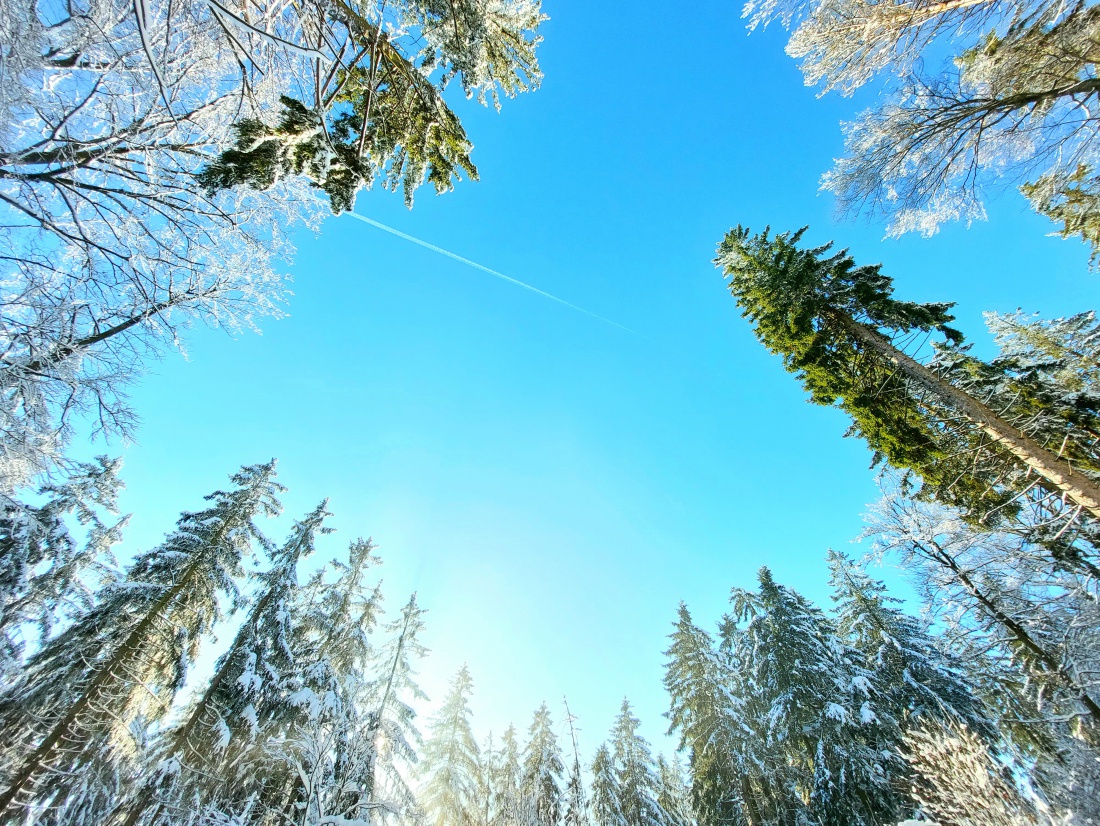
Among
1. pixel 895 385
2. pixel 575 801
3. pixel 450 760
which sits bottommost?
pixel 575 801

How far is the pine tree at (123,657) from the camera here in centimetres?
884

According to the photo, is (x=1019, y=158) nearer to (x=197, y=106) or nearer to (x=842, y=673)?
(x=197, y=106)

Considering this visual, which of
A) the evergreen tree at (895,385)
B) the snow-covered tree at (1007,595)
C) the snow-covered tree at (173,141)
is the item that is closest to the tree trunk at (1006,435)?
the evergreen tree at (895,385)

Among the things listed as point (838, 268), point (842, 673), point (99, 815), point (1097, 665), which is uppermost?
point (838, 268)

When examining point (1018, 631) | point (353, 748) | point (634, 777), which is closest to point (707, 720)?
point (634, 777)

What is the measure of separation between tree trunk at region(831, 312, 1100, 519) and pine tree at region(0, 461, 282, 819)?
15.9 meters

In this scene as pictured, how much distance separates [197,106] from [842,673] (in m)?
23.6

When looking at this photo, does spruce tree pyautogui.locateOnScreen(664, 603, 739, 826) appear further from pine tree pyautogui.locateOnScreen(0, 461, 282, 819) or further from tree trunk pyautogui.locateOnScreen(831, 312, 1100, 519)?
pine tree pyautogui.locateOnScreen(0, 461, 282, 819)

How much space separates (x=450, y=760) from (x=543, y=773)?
380 inches

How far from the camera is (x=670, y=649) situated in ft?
64.7

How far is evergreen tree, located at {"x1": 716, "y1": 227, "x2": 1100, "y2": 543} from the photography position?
22.8 feet

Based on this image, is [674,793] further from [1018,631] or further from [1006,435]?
[1006,435]

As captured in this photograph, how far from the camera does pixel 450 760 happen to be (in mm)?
21141

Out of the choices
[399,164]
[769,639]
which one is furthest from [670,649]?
[399,164]
